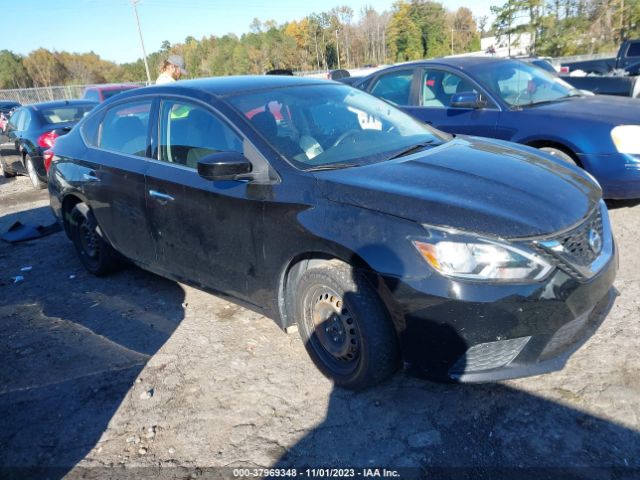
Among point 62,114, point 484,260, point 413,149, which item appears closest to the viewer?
point 484,260

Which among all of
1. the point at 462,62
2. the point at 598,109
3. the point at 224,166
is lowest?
the point at 598,109

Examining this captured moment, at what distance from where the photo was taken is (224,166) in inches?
114

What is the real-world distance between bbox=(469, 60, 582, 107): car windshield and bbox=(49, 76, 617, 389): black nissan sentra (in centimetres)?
227

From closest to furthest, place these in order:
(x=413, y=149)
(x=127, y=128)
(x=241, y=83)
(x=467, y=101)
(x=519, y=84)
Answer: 1. (x=413, y=149)
2. (x=241, y=83)
3. (x=127, y=128)
4. (x=467, y=101)
5. (x=519, y=84)

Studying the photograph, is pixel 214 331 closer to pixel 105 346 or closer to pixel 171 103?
pixel 105 346

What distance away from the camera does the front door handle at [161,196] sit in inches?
140

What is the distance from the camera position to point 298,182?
2.85m

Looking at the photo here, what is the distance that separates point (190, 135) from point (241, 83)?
57 cm

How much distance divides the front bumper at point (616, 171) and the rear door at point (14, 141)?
9351 mm

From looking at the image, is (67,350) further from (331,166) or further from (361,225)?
(361,225)

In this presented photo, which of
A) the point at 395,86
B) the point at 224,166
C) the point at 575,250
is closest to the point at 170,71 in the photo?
the point at 395,86

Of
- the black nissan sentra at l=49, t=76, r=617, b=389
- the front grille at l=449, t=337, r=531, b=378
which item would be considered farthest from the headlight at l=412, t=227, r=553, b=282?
the front grille at l=449, t=337, r=531, b=378

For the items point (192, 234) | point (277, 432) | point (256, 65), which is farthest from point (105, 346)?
point (256, 65)

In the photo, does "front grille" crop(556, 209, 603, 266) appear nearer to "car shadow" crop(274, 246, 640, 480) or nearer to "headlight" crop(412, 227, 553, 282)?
"headlight" crop(412, 227, 553, 282)
